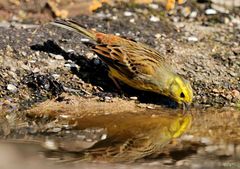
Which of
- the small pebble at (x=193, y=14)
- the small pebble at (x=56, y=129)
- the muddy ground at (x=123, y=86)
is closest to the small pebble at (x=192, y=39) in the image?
the muddy ground at (x=123, y=86)

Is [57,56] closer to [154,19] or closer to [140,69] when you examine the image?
[140,69]

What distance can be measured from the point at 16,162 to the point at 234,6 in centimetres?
497

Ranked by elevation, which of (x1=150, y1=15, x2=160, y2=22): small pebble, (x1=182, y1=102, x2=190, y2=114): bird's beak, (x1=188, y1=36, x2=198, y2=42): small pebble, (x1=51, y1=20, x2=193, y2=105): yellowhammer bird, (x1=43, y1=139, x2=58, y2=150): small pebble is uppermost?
(x1=150, y1=15, x2=160, y2=22): small pebble

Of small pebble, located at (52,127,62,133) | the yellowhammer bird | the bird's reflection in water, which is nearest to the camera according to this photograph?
the bird's reflection in water

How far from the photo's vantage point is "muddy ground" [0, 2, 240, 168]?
738 centimetres

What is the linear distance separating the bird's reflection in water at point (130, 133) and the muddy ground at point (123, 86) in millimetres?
88

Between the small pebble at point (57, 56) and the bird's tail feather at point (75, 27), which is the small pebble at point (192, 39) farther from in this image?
the small pebble at point (57, 56)

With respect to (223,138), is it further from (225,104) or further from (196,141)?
(225,104)

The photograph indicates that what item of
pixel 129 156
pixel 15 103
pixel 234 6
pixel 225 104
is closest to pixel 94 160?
pixel 129 156

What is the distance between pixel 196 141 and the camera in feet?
24.4

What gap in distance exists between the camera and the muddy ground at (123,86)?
7383 mm

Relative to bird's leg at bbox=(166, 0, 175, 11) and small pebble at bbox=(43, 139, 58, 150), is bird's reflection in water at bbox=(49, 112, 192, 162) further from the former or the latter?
bird's leg at bbox=(166, 0, 175, 11)

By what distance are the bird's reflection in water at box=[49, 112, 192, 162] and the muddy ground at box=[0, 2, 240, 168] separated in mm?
88

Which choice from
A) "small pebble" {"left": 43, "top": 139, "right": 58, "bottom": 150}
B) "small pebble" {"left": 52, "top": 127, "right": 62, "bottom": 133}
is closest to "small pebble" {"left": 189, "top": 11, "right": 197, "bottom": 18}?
"small pebble" {"left": 52, "top": 127, "right": 62, "bottom": 133}
